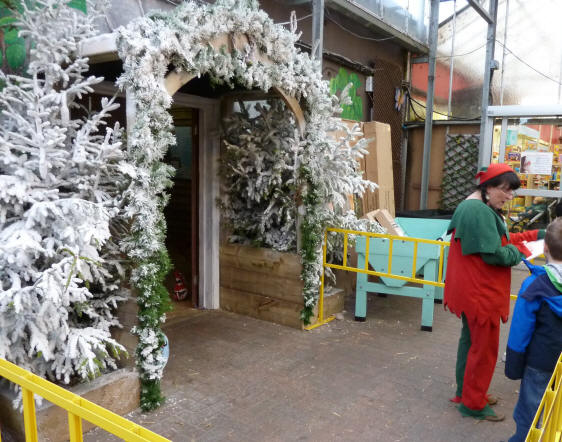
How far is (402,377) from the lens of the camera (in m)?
4.07

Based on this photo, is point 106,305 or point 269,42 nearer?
point 106,305

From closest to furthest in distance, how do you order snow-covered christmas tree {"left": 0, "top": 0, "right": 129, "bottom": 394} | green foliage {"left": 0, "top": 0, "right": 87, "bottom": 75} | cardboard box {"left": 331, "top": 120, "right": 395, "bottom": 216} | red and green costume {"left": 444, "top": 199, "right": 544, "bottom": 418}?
snow-covered christmas tree {"left": 0, "top": 0, "right": 129, "bottom": 394}, red and green costume {"left": 444, "top": 199, "right": 544, "bottom": 418}, green foliage {"left": 0, "top": 0, "right": 87, "bottom": 75}, cardboard box {"left": 331, "top": 120, "right": 395, "bottom": 216}

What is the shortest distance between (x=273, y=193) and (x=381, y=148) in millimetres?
3223

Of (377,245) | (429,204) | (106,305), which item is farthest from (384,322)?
(429,204)

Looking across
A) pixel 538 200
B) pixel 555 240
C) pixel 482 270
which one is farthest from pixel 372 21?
pixel 555 240

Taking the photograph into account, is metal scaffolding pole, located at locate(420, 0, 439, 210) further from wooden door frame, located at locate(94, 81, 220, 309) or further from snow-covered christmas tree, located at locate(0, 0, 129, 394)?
snow-covered christmas tree, located at locate(0, 0, 129, 394)

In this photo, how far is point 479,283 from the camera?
315 centimetres

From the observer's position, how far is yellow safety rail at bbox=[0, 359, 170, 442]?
1219 mm

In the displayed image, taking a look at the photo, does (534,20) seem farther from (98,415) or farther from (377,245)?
(98,415)

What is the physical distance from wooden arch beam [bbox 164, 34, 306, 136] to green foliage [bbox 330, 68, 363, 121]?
3.89 m

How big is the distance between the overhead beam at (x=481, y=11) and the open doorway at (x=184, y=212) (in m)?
5.47

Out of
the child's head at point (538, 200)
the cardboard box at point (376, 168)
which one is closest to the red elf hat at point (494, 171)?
the cardboard box at point (376, 168)

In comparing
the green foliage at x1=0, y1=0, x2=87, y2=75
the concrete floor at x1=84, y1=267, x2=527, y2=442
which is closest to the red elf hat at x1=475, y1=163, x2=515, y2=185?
the concrete floor at x1=84, y1=267, x2=527, y2=442

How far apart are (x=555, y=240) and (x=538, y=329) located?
19.0 inches
